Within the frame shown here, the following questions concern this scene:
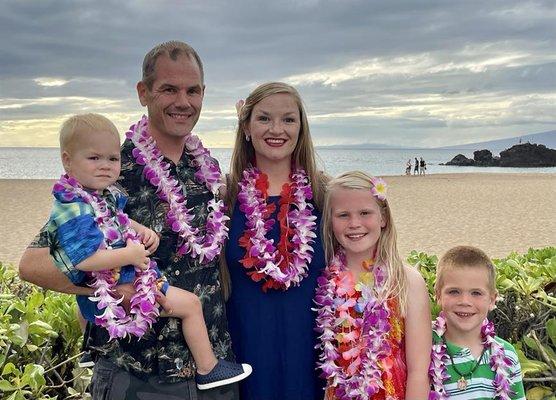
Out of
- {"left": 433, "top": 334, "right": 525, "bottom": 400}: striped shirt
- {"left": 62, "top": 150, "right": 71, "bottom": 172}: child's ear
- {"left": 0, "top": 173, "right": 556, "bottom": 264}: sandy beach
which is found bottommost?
{"left": 0, "top": 173, "right": 556, "bottom": 264}: sandy beach

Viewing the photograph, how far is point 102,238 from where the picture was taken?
2703mm

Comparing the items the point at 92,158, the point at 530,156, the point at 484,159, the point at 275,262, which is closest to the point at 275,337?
the point at 275,262

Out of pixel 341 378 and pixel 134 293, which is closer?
pixel 134 293

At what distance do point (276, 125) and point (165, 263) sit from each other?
954 mm

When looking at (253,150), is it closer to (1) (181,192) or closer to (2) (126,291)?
(1) (181,192)

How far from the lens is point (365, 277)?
330 centimetres

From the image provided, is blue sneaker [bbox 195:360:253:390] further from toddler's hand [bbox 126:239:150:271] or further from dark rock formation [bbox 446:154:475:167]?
dark rock formation [bbox 446:154:475:167]

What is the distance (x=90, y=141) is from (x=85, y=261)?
20.7 inches

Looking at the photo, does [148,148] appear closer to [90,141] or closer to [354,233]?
[90,141]

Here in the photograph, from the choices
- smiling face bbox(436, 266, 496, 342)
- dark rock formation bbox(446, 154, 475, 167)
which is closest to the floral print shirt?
smiling face bbox(436, 266, 496, 342)

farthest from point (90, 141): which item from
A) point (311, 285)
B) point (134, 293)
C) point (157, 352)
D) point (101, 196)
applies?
point (311, 285)

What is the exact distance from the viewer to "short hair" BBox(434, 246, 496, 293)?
10.7 ft

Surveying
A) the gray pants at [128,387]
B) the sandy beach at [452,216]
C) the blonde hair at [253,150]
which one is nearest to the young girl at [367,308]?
the blonde hair at [253,150]

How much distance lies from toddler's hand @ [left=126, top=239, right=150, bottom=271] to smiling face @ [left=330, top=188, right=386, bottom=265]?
41.7 inches
